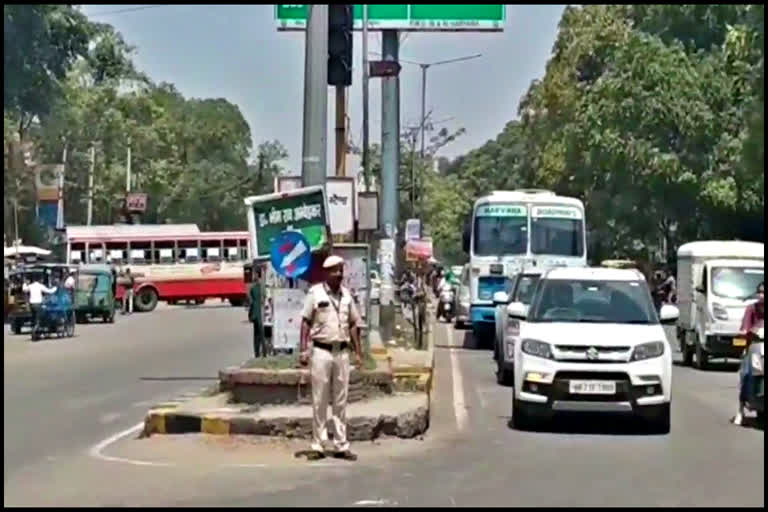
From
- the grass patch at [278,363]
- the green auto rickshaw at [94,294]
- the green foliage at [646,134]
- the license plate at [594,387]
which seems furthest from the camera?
the green auto rickshaw at [94,294]

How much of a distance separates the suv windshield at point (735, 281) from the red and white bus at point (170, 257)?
1234 inches

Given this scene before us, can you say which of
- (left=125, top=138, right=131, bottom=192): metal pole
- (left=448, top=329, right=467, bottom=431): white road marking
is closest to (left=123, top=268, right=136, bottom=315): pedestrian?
(left=125, top=138, right=131, bottom=192): metal pole

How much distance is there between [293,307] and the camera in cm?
1569

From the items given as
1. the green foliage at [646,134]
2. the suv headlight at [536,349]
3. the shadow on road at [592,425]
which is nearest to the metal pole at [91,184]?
the green foliage at [646,134]

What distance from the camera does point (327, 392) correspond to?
12.3 m

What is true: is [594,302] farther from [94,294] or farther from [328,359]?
[94,294]

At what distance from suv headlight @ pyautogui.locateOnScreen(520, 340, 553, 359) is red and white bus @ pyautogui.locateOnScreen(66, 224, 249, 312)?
129ft

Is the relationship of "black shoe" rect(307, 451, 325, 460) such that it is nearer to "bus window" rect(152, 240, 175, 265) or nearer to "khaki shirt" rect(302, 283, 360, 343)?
"khaki shirt" rect(302, 283, 360, 343)

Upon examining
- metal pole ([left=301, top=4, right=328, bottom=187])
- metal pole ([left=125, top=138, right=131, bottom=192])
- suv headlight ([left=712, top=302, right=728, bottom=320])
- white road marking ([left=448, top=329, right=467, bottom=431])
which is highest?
metal pole ([left=125, top=138, right=131, bottom=192])

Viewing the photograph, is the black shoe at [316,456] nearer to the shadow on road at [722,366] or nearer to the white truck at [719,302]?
the white truck at [719,302]

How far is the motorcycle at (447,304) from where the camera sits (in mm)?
47219

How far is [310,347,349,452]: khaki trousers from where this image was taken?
40.2ft

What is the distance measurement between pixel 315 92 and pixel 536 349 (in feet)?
12.7

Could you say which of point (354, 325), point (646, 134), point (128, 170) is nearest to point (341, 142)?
point (354, 325)
